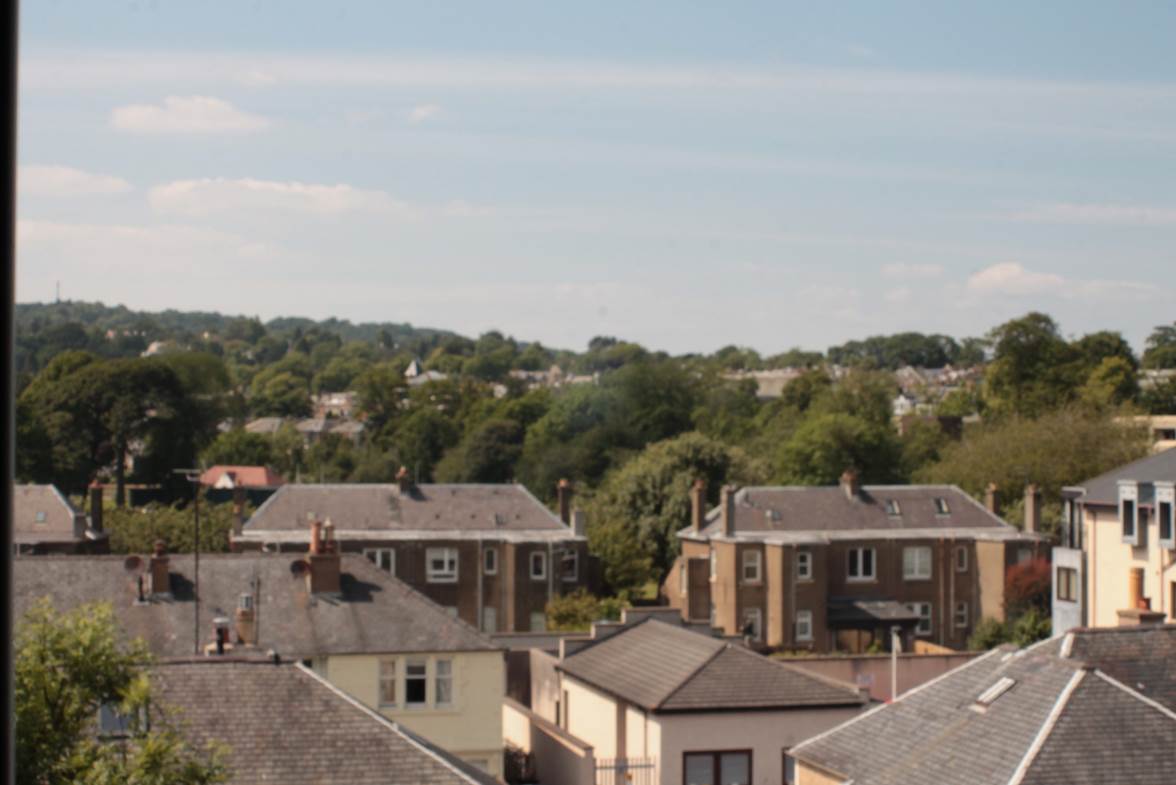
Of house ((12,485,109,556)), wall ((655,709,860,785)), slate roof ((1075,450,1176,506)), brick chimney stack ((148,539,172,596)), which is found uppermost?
slate roof ((1075,450,1176,506))

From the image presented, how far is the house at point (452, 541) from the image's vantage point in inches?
1905

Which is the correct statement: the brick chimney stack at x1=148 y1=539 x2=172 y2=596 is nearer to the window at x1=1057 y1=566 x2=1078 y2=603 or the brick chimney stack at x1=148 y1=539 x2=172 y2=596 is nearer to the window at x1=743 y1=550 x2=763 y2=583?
the window at x1=1057 y1=566 x2=1078 y2=603

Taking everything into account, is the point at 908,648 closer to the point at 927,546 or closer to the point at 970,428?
the point at 927,546

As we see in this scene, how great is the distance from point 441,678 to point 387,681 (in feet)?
2.84

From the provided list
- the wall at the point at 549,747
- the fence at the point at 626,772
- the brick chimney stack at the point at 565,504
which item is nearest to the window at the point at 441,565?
the brick chimney stack at the point at 565,504

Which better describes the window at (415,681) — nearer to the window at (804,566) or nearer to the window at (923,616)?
the window at (804,566)

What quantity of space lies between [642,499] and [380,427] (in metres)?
51.8

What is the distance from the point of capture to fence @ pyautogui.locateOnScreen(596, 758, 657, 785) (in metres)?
24.6

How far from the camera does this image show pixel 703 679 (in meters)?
25.6

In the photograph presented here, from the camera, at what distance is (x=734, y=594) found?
48531 mm

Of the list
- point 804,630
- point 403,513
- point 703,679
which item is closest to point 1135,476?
point 804,630

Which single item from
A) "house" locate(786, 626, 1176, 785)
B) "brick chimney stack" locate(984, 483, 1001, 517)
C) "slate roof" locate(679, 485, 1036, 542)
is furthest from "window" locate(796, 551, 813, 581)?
"house" locate(786, 626, 1176, 785)

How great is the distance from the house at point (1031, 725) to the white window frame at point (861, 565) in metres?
31.2

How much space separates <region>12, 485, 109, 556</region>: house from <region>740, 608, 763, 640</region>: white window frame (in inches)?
770
